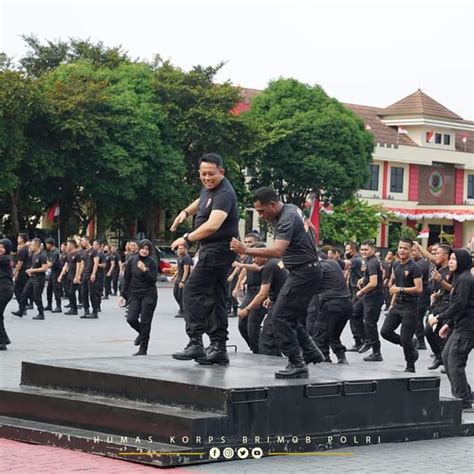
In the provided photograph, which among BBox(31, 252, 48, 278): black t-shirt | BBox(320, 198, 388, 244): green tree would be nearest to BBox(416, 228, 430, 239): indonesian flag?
BBox(320, 198, 388, 244): green tree

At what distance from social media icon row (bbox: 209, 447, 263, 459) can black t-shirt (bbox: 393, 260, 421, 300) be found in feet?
22.8

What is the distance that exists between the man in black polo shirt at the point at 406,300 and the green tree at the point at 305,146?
43.8 meters

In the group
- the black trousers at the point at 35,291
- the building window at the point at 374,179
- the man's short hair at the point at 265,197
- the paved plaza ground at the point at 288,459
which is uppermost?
the building window at the point at 374,179

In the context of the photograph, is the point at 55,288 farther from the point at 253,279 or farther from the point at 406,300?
the point at 406,300

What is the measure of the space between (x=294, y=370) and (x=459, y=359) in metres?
2.53

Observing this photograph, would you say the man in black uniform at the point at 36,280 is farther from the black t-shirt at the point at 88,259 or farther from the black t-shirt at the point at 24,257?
the black t-shirt at the point at 88,259

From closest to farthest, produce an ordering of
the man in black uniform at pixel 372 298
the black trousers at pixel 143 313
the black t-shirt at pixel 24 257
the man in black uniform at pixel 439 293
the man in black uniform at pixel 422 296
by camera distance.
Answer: the man in black uniform at pixel 439 293 → the black trousers at pixel 143 313 → the man in black uniform at pixel 372 298 → the man in black uniform at pixel 422 296 → the black t-shirt at pixel 24 257

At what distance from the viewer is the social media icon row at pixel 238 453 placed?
9.46 meters

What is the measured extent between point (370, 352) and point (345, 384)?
33.3 feet

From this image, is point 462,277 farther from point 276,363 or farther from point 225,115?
point 225,115

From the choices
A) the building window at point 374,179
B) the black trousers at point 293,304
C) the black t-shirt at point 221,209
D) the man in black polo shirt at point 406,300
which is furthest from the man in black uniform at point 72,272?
the building window at point 374,179

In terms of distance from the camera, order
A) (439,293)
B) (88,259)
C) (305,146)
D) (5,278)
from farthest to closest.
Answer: (305,146) → (88,259) → (5,278) → (439,293)

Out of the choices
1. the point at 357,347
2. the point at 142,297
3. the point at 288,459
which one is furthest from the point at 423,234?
the point at 288,459

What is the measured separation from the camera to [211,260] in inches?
443
